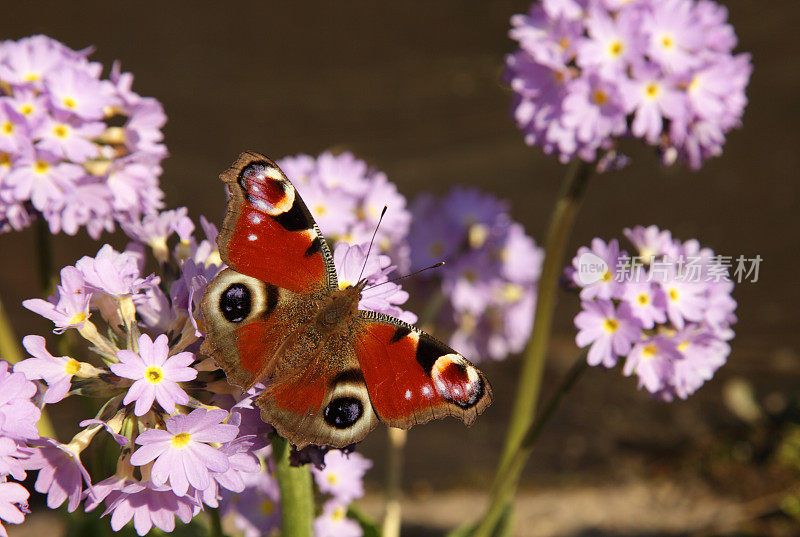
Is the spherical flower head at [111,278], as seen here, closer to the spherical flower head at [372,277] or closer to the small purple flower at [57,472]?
the small purple flower at [57,472]

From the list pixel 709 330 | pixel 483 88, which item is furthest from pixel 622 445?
pixel 709 330

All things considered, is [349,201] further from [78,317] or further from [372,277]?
[78,317]

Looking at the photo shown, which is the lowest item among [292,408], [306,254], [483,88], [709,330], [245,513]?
[245,513]

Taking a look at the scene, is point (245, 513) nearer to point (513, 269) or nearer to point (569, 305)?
point (513, 269)

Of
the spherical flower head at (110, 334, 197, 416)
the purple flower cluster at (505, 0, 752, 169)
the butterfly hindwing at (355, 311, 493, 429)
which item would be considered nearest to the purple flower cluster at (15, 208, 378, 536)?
the spherical flower head at (110, 334, 197, 416)

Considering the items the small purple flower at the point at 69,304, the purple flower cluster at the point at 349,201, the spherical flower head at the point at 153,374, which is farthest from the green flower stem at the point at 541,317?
the small purple flower at the point at 69,304

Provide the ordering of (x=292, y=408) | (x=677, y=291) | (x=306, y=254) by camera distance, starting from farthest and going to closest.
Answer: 1. (x=677, y=291)
2. (x=306, y=254)
3. (x=292, y=408)
